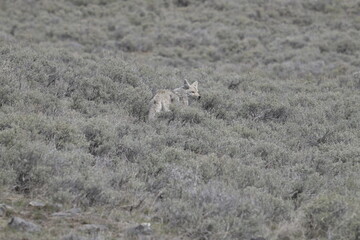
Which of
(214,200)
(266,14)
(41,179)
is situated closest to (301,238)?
(214,200)

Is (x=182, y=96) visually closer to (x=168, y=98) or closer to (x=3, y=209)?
(x=168, y=98)

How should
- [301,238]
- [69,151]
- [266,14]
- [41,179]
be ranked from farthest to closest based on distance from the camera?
[266,14], [69,151], [41,179], [301,238]

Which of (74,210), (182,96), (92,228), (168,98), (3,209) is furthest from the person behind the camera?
(182,96)

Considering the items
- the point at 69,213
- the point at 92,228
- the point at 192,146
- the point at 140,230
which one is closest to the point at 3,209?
the point at 69,213

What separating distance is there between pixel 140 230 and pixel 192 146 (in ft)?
10.3

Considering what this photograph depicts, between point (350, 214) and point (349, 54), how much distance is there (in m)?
16.5

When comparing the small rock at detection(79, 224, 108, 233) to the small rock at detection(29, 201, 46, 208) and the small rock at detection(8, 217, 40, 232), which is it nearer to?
the small rock at detection(8, 217, 40, 232)

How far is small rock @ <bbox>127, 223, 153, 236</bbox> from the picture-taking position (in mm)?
4930

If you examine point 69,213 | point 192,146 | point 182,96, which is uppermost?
point 69,213

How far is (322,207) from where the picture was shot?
18.2ft

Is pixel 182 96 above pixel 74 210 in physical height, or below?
below

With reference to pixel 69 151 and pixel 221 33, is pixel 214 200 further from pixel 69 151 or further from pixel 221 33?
pixel 221 33

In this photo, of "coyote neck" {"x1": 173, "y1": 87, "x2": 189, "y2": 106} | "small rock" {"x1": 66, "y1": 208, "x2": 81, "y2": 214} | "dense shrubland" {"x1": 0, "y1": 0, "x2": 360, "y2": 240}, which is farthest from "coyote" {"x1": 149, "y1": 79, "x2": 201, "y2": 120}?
"small rock" {"x1": 66, "y1": 208, "x2": 81, "y2": 214}

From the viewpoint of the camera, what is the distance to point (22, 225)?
481cm
